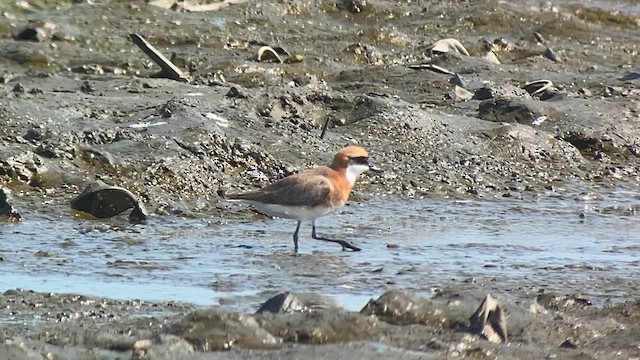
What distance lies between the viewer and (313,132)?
13.6 meters

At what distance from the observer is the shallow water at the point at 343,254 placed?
355 inches

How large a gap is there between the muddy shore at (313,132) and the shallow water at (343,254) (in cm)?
19

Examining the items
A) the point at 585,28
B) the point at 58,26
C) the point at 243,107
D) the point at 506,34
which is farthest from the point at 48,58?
the point at 585,28

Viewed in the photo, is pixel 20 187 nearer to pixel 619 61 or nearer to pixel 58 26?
pixel 58 26

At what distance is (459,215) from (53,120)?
3.65 meters

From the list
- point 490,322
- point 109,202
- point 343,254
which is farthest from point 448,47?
point 490,322

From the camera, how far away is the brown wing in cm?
1069

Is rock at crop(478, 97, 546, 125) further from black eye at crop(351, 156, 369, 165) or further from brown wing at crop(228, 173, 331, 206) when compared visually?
brown wing at crop(228, 173, 331, 206)

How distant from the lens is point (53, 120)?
1276 cm

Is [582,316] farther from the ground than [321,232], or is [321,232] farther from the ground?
[582,316]

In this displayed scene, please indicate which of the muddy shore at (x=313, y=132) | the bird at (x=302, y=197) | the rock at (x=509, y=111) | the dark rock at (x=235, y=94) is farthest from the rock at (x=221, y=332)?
the rock at (x=509, y=111)

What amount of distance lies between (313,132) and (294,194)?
117 inches

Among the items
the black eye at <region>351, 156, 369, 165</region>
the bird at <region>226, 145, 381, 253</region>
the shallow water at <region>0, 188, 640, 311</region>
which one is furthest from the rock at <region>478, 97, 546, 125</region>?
the bird at <region>226, 145, 381, 253</region>

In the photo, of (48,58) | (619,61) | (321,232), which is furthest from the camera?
(619,61)
